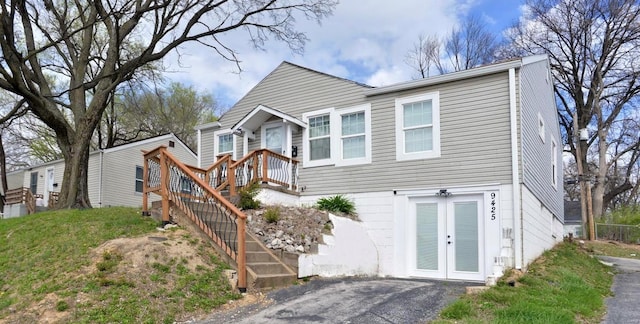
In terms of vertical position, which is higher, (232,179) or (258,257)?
(232,179)

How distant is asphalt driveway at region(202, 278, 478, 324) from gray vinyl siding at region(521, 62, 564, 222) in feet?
12.1

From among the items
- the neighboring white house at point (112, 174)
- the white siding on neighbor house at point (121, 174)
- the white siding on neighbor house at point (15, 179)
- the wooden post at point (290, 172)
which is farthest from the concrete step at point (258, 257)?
the white siding on neighbor house at point (15, 179)

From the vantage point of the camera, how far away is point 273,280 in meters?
7.74

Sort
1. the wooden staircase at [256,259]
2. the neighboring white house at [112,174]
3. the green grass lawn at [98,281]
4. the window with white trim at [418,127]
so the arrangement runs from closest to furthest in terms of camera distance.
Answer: the green grass lawn at [98,281], the wooden staircase at [256,259], the window with white trim at [418,127], the neighboring white house at [112,174]

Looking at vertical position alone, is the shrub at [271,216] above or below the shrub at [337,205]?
below

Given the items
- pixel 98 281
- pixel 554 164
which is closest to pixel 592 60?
pixel 554 164

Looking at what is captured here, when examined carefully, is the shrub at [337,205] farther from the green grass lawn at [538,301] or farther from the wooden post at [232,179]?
the green grass lawn at [538,301]

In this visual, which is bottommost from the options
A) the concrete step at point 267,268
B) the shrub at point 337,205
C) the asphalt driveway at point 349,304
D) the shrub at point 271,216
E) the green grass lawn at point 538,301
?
the asphalt driveway at point 349,304

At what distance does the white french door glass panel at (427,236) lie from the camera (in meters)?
10.3

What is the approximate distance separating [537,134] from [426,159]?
3.54 m

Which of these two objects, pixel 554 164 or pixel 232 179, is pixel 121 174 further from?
pixel 554 164

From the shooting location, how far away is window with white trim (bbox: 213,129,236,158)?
14242 mm

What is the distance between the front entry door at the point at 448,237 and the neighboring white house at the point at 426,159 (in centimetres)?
2

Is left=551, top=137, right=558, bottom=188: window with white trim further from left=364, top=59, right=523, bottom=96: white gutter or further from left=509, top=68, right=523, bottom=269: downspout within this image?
Result: left=364, top=59, right=523, bottom=96: white gutter
